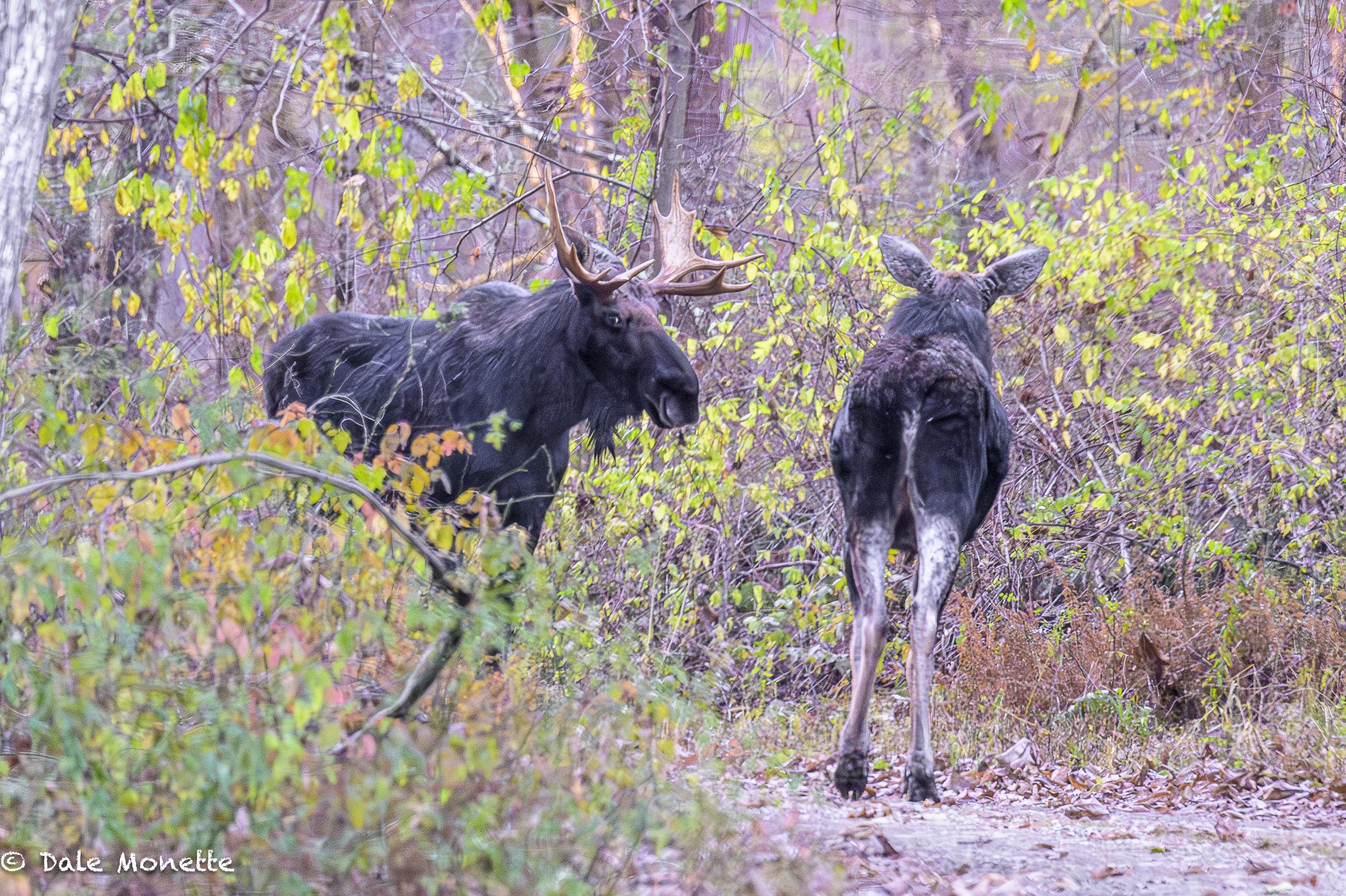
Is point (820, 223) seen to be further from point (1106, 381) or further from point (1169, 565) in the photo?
point (1169, 565)

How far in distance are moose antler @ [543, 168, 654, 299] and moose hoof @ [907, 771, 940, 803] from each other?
9.43 ft

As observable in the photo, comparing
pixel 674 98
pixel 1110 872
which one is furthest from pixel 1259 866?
pixel 674 98

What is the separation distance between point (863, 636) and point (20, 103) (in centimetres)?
384

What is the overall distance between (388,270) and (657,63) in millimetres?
2651

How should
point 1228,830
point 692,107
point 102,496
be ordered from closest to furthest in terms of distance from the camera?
point 102,496 < point 1228,830 < point 692,107

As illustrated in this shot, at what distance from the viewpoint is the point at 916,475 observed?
20.6 ft

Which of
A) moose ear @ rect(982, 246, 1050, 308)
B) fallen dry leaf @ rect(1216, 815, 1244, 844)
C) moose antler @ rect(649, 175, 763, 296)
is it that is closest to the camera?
fallen dry leaf @ rect(1216, 815, 1244, 844)

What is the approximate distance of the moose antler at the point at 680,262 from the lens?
7957mm

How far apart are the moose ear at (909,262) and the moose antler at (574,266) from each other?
1.21 meters

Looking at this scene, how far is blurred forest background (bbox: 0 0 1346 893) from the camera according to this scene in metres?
3.35

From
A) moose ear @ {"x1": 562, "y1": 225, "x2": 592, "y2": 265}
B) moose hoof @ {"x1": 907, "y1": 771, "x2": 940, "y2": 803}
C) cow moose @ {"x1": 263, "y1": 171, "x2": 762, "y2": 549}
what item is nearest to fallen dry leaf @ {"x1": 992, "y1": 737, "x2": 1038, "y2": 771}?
moose hoof @ {"x1": 907, "y1": 771, "x2": 940, "y2": 803}

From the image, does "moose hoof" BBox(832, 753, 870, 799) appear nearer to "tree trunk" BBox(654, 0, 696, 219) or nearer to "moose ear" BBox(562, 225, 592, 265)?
"moose ear" BBox(562, 225, 592, 265)

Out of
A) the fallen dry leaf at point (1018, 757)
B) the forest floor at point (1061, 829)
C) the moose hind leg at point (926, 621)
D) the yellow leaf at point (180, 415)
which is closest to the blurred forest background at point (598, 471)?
the yellow leaf at point (180, 415)

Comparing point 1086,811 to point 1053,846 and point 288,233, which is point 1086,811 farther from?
point 288,233
